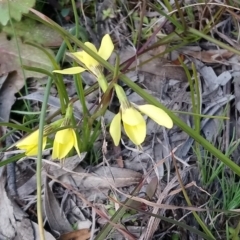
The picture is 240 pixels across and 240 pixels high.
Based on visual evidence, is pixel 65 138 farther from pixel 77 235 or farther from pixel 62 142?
pixel 77 235

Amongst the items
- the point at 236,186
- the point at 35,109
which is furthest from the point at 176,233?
the point at 35,109

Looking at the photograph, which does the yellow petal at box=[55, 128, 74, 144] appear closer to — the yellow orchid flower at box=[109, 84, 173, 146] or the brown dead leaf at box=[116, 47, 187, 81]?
the yellow orchid flower at box=[109, 84, 173, 146]

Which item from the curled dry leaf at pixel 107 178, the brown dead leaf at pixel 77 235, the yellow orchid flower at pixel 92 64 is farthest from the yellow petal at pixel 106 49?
the brown dead leaf at pixel 77 235

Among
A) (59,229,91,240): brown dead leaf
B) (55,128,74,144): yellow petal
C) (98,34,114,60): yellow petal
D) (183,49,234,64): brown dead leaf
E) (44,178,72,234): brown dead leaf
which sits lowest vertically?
(59,229,91,240): brown dead leaf

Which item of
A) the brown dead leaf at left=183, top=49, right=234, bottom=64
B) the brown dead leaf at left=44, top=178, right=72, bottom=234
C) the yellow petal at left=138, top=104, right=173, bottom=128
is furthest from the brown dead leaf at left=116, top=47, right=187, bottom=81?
the yellow petal at left=138, top=104, right=173, bottom=128

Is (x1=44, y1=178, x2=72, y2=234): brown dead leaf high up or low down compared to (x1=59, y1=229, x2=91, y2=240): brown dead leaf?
up

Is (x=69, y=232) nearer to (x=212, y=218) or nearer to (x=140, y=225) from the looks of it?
(x=140, y=225)

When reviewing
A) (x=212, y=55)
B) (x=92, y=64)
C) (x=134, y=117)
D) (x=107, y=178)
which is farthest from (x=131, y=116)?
(x=212, y=55)

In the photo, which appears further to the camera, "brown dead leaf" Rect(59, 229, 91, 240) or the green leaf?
the green leaf

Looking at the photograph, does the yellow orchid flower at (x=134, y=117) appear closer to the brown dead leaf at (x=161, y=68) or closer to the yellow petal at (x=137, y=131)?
the yellow petal at (x=137, y=131)
